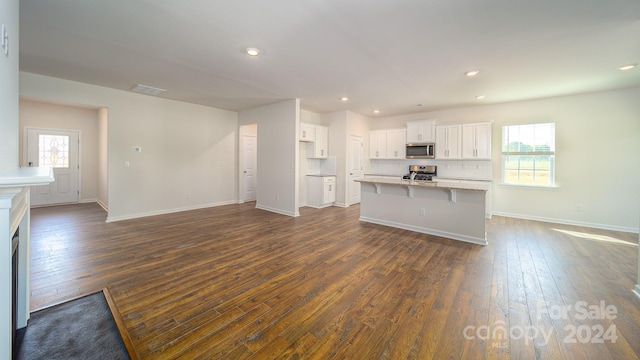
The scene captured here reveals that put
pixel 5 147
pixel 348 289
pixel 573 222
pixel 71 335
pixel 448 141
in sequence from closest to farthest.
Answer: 1. pixel 5 147
2. pixel 71 335
3. pixel 348 289
4. pixel 573 222
5. pixel 448 141

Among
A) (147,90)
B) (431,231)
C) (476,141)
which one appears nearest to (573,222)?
(476,141)

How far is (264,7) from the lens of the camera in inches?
90.5

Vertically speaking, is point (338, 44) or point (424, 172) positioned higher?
point (338, 44)

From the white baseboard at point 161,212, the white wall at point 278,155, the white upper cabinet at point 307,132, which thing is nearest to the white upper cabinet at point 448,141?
the white upper cabinet at point 307,132

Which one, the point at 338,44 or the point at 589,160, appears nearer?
the point at 338,44

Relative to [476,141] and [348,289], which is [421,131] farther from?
[348,289]

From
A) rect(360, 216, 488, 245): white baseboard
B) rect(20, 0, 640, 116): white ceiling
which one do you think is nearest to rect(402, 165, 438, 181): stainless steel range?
rect(360, 216, 488, 245): white baseboard

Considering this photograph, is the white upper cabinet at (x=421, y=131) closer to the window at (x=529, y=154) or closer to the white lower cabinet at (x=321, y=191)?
the window at (x=529, y=154)

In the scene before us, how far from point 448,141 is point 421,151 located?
696 millimetres

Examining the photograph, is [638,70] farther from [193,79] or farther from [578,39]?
[193,79]

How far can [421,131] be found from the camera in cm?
671

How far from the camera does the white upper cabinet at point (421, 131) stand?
6.55 m

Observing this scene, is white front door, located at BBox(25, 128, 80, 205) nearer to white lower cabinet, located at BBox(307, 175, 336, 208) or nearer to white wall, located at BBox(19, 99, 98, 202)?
white wall, located at BBox(19, 99, 98, 202)

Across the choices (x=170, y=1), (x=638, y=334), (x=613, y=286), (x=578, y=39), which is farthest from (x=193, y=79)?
(x=613, y=286)
